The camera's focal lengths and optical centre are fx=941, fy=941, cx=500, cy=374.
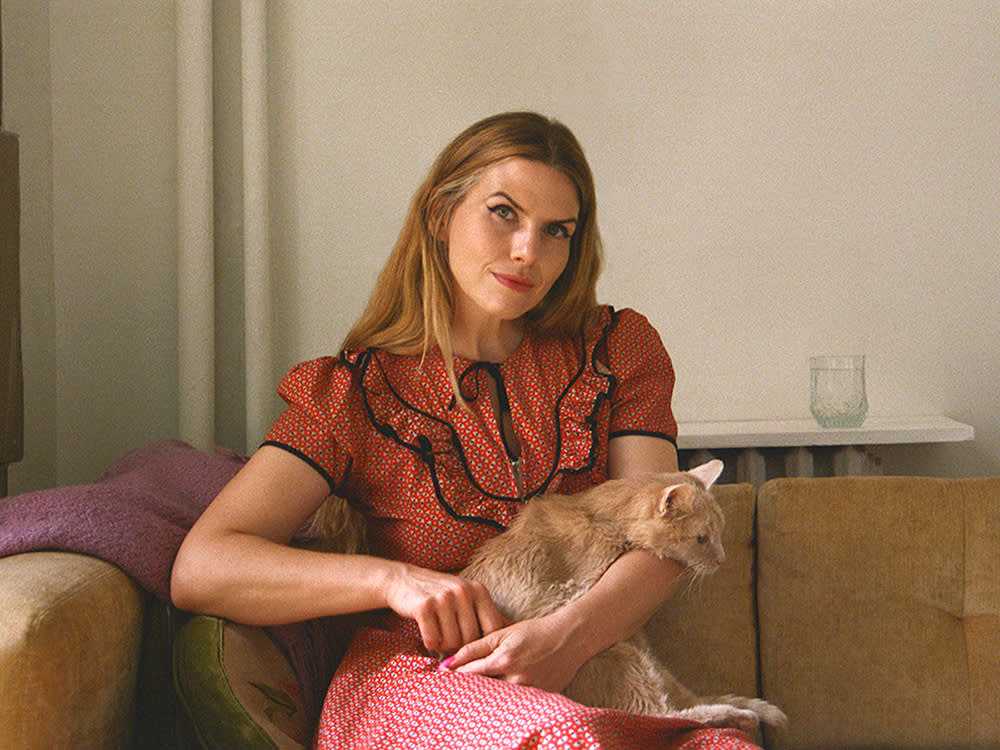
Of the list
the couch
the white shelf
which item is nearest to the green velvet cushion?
the couch

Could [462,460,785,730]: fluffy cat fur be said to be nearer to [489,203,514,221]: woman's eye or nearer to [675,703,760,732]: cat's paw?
[675,703,760,732]: cat's paw

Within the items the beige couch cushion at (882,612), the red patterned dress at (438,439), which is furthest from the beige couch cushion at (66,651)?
the beige couch cushion at (882,612)

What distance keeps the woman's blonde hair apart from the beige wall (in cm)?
79

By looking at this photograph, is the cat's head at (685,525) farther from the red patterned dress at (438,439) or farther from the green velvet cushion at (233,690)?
the green velvet cushion at (233,690)

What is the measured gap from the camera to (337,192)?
2.28 m

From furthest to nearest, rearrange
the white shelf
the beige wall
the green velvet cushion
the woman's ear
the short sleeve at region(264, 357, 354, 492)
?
the beige wall, the white shelf, the woman's ear, the short sleeve at region(264, 357, 354, 492), the green velvet cushion

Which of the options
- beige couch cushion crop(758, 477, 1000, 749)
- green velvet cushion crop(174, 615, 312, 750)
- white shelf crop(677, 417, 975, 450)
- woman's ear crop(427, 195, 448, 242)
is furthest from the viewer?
white shelf crop(677, 417, 975, 450)

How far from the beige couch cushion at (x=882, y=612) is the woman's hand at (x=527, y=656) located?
637 millimetres

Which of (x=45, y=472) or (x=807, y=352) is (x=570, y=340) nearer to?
(x=807, y=352)

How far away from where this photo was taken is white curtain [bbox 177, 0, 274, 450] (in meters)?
2.16

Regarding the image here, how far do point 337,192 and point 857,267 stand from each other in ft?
4.23

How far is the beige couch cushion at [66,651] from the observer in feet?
3.29

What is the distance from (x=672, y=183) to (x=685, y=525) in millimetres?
1224

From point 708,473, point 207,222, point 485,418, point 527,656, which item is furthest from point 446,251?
point 207,222
